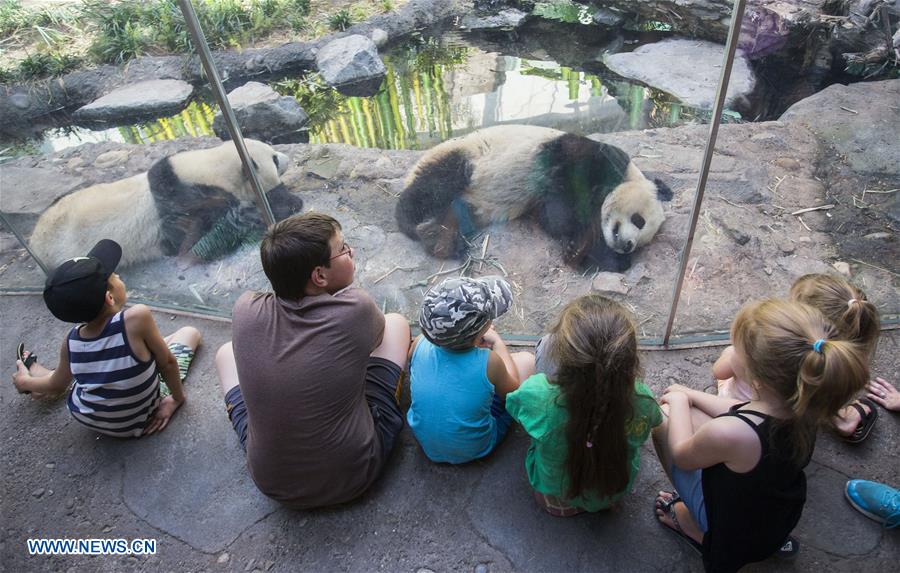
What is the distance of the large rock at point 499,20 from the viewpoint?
2.53 m

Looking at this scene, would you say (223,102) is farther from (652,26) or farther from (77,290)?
(652,26)

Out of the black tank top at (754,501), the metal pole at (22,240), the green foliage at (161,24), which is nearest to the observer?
the black tank top at (754,501)

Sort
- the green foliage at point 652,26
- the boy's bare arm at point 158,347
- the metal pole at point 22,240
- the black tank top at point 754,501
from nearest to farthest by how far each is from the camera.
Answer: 1. the black tank top at point 754,501
2. the boy's bare arm at point 158,347
3. the green foliage at point 652,26
4. the metal pole at point 22,240

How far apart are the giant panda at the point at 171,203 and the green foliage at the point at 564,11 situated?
4.51 ft

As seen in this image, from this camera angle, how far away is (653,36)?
2.33m

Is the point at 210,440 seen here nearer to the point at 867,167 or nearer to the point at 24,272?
the point at 24,272

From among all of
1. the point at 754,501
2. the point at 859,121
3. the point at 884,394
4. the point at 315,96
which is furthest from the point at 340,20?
the point at 884,394

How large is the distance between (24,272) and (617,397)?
130 inches

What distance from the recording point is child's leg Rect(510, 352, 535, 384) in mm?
2064

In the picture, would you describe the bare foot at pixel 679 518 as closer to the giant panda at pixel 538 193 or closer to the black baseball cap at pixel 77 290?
the giant panda at pixel 538 193

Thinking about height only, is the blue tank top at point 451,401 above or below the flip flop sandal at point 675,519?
above

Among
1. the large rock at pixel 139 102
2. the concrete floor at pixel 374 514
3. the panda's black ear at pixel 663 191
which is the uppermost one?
the large rock at pixel 139 102

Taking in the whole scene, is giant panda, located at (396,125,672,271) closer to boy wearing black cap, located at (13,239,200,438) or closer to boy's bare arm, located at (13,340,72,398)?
boy wearing black cap, located at (13,239,200,438)

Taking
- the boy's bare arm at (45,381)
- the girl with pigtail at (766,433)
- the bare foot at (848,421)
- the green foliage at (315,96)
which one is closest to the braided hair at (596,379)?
the girl with pigtail at (766,433)
